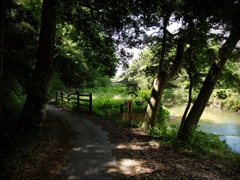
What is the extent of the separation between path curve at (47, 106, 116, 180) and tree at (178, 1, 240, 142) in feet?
9.46

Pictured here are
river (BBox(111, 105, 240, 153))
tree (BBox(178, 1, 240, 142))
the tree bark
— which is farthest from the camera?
river (BBox(111, 105, 240, 153))

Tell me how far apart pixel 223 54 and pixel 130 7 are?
4.11 metres

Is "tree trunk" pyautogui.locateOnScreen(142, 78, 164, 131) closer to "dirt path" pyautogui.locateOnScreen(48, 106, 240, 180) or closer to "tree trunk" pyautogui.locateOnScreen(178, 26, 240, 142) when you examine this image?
"dirt path" pyautogui.locateOnScreen(48, 106, 240, 180)

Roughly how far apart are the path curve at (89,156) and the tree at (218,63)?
2.88 meters

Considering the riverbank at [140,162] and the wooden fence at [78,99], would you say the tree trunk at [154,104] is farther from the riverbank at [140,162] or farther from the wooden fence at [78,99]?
the wooden fence at [78,99]

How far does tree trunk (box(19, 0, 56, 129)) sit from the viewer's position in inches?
272

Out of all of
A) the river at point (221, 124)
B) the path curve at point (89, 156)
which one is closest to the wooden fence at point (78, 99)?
the river at point (221, 124)

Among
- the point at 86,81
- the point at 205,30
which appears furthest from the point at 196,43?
the point at 86,81

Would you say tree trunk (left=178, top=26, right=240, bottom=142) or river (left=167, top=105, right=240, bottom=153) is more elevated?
tree trunk (left=178, top=26, right=240, bottom=142)

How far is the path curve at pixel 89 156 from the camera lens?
4.26 m

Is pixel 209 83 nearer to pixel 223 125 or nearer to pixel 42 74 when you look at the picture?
pixel 42 74

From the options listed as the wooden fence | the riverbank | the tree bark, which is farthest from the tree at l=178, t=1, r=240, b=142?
the wooden fence

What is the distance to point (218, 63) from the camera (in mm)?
6328

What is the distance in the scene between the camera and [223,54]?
6133 millimetres
